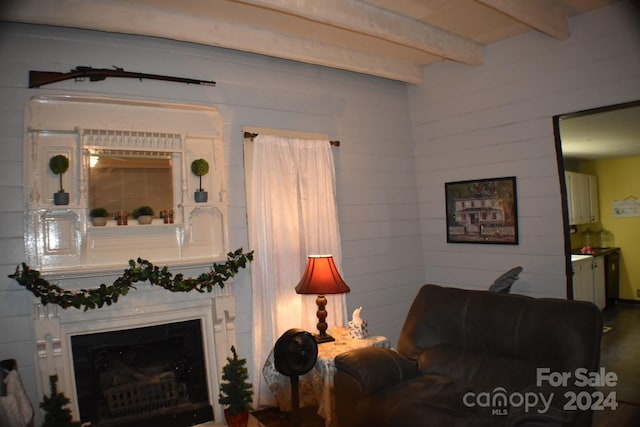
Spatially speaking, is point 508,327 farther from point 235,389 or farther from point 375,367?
point 235,389

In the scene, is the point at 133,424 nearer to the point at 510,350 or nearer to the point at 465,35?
the point at 510,350

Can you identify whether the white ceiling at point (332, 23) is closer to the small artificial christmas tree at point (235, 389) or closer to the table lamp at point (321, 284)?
the table lamp at point (321, 284)

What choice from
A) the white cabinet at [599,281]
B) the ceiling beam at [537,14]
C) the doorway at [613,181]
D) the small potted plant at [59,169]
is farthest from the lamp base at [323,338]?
the white cabinet at [599,281]

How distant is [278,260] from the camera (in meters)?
3.34

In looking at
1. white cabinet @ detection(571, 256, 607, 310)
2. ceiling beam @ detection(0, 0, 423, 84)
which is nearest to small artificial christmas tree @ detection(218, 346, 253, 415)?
ceiling beam @ detection(0, 0, 423, 84)

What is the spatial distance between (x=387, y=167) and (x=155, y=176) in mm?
2289

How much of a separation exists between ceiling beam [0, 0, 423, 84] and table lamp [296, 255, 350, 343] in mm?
1675

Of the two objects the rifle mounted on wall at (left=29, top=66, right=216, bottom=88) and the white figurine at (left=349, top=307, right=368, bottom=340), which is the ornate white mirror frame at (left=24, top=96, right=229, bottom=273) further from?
Answer: the white figurine at (left=349, top=307, right=368, bottom=340)

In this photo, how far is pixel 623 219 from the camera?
5.68 meters

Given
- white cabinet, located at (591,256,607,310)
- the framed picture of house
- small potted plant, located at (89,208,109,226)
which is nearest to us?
small potted plant, located at (89,208,109,226)

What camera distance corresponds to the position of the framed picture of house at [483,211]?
3711mm

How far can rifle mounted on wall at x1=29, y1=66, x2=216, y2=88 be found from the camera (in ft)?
8.50

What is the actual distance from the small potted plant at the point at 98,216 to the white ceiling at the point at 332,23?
3.83 ft

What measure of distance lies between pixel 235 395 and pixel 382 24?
2.82m
